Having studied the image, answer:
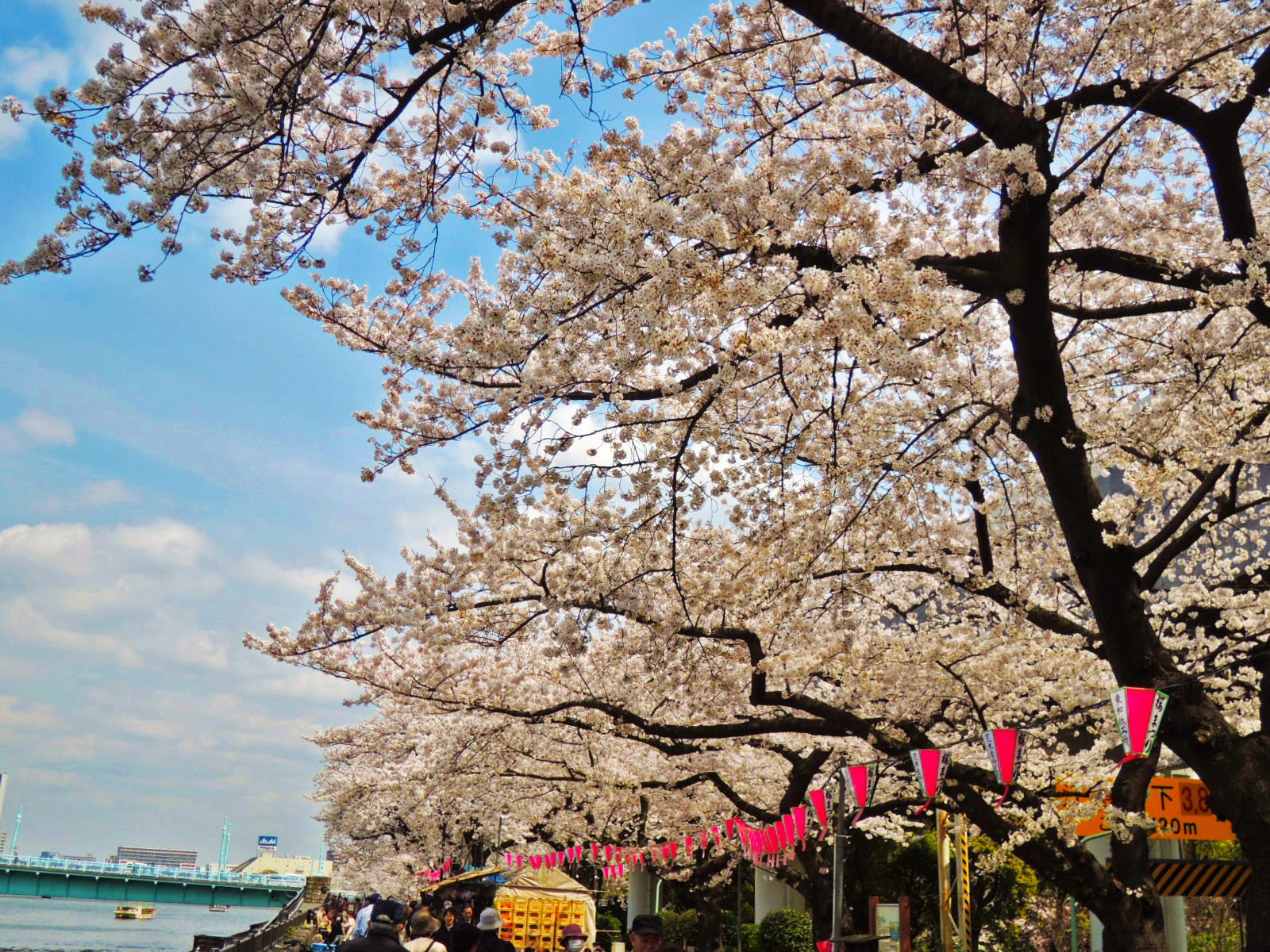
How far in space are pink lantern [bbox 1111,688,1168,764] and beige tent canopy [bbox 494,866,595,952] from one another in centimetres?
1445

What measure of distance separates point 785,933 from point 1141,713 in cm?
1580

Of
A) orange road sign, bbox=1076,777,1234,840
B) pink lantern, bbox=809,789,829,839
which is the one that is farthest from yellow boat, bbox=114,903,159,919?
orange road sign, bbox=1076,777,1234,840

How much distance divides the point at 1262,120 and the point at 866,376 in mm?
4342

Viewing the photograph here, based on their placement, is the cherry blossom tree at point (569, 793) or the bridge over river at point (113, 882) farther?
the bridge over river at point (113, 882)

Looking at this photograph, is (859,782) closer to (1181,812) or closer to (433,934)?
(433,934)

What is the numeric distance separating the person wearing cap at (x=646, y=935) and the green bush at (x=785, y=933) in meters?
16.0

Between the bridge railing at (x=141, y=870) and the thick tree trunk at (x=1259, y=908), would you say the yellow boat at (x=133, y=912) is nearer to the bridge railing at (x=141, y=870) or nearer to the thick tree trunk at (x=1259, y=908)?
the bridge railing at (x=141, y=870)

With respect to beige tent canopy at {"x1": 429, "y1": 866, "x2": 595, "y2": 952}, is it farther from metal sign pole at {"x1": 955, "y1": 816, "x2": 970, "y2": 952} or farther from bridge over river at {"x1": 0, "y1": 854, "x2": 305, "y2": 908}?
bridge over river at {"x1": 0, "y1": 854, "x2": 305, "y2": 908}

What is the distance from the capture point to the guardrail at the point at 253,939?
13.9 m

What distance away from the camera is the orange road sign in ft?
42.2

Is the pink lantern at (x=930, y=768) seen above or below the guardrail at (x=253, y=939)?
above

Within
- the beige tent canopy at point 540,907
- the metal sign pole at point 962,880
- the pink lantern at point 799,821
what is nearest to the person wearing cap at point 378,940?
the metal sign pole at point 962,880

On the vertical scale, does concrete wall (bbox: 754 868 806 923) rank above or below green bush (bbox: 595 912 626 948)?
above

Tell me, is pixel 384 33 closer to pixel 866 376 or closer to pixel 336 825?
pixel 866 376
